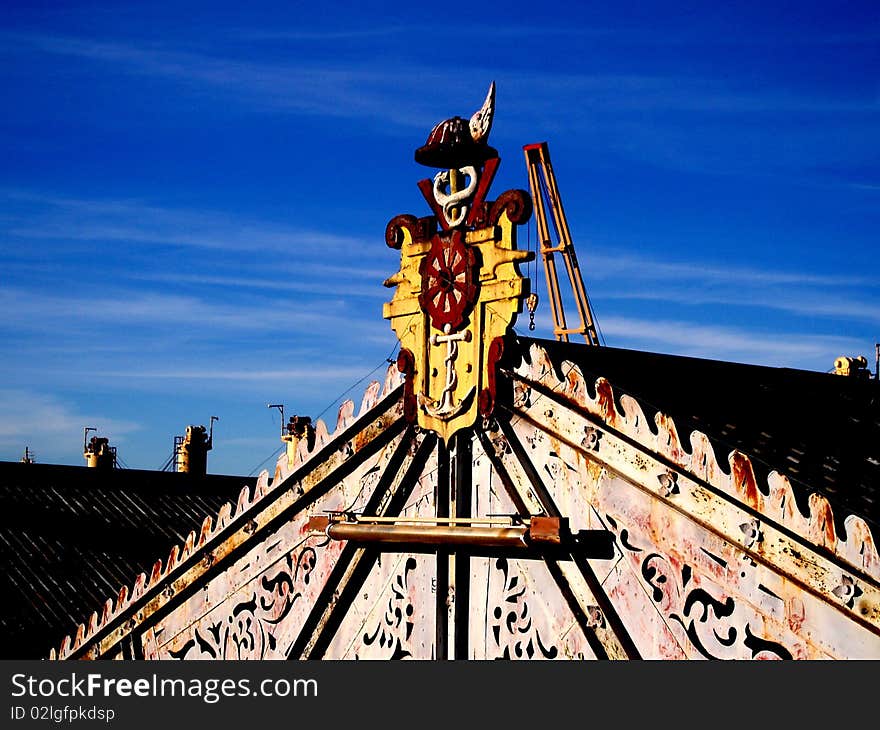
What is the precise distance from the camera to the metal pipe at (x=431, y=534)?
11.0 metres

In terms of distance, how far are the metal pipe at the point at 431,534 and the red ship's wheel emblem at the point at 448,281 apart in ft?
6.12

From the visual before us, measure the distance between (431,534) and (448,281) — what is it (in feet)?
7.61

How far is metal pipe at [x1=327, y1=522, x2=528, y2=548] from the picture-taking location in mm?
11039

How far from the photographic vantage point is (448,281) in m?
12.0

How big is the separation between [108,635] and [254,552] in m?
2.60

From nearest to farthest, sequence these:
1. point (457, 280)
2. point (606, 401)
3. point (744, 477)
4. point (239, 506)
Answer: point (744, 477), point (606, 401), point (457, 280), point (239, 506)

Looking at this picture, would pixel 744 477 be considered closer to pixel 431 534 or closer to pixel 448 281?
pixel 431 534

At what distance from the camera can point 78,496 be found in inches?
1216

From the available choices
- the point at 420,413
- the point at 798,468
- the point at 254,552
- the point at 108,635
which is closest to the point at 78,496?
the point at 108,635

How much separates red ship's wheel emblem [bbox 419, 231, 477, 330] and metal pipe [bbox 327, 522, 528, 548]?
1866 millimetres

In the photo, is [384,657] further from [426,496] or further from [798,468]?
[798,468]

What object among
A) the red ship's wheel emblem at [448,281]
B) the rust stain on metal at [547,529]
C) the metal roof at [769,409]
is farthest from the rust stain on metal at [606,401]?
the red ship's wheel emblem at [448,281]

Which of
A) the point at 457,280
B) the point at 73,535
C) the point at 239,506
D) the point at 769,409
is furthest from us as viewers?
the point at 73,535

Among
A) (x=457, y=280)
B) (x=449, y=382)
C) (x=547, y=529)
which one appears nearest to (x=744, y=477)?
(x=547, y=529)
